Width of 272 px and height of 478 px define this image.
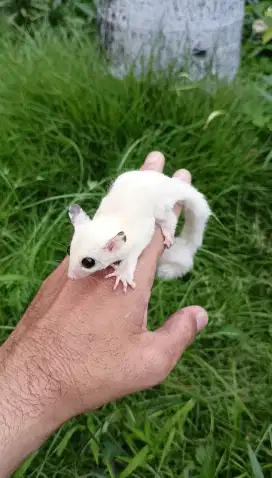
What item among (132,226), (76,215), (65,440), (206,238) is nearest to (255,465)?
(65,440)

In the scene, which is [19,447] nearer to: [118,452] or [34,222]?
[118,452]

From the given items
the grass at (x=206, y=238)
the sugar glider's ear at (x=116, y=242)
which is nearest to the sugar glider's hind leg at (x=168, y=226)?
the sugar glider's ear at (x=116, y=242)

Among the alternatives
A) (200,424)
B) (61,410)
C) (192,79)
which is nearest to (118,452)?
(200,424)

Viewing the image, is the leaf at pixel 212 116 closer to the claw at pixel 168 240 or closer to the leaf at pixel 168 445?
the claw at pixel 168 240

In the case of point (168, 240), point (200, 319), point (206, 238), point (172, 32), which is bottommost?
point (206, 238)

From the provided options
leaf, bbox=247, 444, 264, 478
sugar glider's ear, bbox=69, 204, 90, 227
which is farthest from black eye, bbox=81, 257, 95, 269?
leaf, bbox=247, 444, 264, 478

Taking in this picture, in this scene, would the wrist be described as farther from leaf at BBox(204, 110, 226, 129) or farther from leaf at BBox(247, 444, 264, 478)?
leaf at BBox(204, 110, 226, 129)

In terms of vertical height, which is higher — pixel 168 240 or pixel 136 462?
pixel 168 240

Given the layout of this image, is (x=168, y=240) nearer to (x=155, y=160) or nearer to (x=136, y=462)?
(x=155, y=160)
